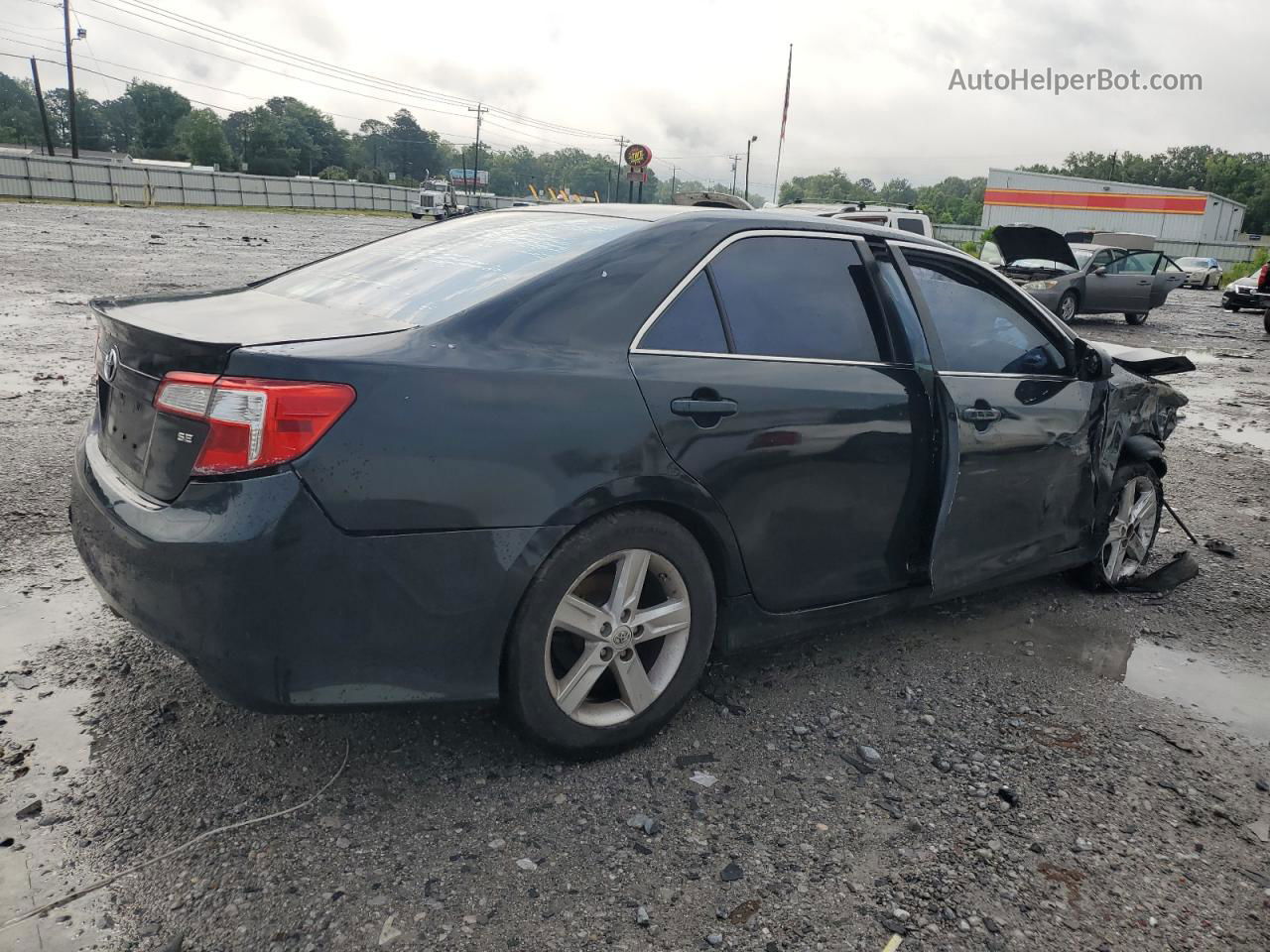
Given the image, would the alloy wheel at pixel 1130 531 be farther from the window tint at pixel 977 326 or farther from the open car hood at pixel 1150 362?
the window tint at pixel 977 326

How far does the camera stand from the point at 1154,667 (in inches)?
155

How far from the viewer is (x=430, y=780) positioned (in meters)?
2.80

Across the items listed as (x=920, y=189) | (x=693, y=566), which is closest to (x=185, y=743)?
(x=693, y=566)

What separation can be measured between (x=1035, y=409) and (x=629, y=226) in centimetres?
188

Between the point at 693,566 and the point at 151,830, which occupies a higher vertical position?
the point at 693,566

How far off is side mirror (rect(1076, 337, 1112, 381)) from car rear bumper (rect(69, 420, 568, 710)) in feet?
9.00

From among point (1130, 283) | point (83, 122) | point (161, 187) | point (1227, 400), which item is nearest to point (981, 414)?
point (1227, 400)

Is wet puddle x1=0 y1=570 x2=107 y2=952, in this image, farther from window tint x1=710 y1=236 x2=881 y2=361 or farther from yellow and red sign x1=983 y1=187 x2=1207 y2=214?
yellow and red sign x1=983 y1=187 x2=1207 y2=214

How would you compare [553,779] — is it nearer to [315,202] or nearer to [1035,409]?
[1035,409]

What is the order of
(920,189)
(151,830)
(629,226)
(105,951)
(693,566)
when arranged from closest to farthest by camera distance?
(105,951) → (151,830) → (693,566) → (629,226) → (920,189)

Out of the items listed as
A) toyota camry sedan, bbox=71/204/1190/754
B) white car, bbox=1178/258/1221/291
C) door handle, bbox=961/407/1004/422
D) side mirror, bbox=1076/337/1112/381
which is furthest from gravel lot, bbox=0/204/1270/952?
white car, bbox=1178/258/1221/291

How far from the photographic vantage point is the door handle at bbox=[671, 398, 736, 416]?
2.84m

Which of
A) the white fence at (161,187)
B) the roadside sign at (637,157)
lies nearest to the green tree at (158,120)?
the white fence at (161,187)

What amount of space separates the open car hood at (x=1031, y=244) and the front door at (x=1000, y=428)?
12.6 meters
